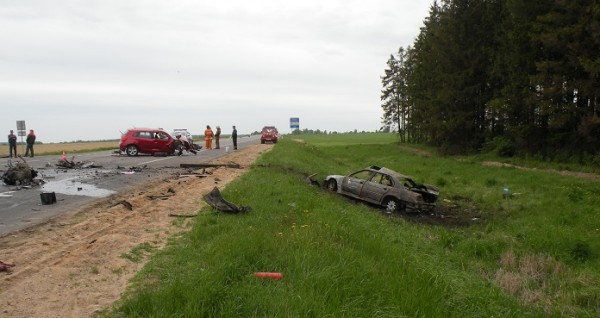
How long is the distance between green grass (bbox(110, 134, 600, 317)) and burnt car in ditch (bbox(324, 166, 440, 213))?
569 millimetres

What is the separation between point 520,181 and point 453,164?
906 cm

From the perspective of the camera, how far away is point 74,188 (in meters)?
13.7

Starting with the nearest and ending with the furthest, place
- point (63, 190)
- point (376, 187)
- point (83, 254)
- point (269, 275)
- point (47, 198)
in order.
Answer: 1. point (269, 275)
2. point (83, 254)
3. point (47, 198)
4. point (63, 190)
5. point (376, 187)

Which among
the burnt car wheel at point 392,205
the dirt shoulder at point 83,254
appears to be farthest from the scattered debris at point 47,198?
the burnt car wheel at point 392,205

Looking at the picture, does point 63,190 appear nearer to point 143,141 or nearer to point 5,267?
point 5,267

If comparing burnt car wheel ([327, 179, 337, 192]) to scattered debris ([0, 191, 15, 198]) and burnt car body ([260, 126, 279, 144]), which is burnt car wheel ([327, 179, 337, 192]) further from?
burnt car body ([260, 126, 279, 144])

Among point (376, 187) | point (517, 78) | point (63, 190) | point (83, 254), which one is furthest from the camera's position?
point (517, 78)

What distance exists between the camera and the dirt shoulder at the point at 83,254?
15.4 ft

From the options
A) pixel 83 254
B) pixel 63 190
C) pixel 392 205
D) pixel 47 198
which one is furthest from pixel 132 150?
pixel 83 254

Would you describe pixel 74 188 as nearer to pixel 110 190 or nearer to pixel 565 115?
pixel 110 190

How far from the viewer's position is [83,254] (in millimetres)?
6355

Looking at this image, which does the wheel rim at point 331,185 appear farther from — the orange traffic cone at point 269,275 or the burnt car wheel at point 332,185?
the orange traffic cone at point 269,275

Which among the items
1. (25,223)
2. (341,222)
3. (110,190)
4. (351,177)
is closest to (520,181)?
(351,177)

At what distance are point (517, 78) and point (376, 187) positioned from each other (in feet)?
58.0
